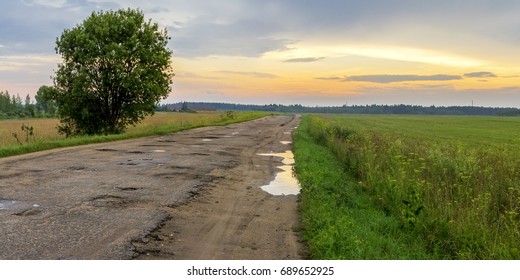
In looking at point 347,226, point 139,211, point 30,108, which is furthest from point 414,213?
point 30,108

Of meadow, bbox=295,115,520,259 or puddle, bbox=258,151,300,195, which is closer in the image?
meadow, bbox=295,115,520,259

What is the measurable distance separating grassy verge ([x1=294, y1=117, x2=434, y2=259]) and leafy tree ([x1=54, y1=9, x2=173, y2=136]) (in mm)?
19397

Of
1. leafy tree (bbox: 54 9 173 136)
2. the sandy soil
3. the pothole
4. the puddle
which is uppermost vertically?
leafy tree (bbox: 54 9 173 136)

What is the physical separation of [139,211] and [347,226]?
363cm

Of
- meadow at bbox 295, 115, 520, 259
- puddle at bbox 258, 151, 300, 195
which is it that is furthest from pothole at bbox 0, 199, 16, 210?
puddle at bbox 258, 151, 300, 195

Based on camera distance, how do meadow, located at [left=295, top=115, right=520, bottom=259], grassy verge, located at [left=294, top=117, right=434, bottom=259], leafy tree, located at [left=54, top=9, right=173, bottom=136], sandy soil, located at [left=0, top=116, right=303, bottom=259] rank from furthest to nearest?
leafy tree, located at [left=54, top=9, right=173, bottom=136]
meadow, located at [left=295, top=115, right=520, bottom=259]
grassy verge, located at [left=294, top=117, right=434, bottom=259]
sandy soil, located at [left=0, top=116, right=303, bottom=259]

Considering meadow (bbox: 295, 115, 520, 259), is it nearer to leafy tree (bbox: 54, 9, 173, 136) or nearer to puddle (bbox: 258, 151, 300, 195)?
puddle (bbox: 258, 151, 300, 195)

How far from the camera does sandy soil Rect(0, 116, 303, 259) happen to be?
5754 millimetres

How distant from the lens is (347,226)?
23.4 feet

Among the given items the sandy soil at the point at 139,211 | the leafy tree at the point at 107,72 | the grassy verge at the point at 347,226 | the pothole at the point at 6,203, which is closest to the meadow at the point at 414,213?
the grassy verge at the point at 347,226

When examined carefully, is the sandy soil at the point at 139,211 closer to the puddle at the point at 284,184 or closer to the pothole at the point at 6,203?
the pothole at the point at 6,203

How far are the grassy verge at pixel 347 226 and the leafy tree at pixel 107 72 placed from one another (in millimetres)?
19397

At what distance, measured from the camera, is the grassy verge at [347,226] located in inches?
235
